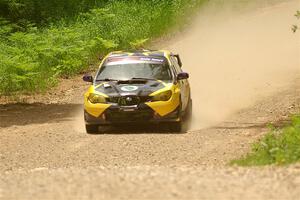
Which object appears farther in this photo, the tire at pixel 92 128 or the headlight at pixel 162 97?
the tire at pixel 92 128

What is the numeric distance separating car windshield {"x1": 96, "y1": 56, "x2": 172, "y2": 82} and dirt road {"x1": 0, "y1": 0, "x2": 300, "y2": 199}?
1238mm

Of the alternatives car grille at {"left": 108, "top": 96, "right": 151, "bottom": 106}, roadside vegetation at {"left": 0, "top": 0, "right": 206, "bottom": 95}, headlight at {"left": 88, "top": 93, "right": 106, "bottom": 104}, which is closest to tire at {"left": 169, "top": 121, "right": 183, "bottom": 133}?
car grille at {"left": 108, "top": 96, "right": 151, "bottom": 106}

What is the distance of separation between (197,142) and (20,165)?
3.56 meters

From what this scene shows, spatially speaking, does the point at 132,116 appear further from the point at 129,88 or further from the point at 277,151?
the point at 277,151

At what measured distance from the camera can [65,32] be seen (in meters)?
26.9

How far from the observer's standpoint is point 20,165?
39.8 ft

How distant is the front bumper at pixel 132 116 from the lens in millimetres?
14812

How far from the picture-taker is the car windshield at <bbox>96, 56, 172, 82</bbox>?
614 inches

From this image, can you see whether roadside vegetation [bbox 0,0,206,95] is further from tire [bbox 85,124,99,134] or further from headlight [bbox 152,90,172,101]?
headlight [bbox 152,90,172,101]

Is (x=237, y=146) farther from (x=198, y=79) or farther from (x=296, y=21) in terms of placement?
(x=296, y=21)

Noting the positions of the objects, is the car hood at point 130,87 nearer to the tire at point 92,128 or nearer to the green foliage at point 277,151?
the tire at point 92,128

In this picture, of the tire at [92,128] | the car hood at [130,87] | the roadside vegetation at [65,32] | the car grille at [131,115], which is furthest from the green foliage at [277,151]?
the roadside vegetation at [65,32]

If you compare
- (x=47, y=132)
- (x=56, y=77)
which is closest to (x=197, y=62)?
(x=56, y=77)

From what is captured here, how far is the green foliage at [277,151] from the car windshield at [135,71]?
450 cm
